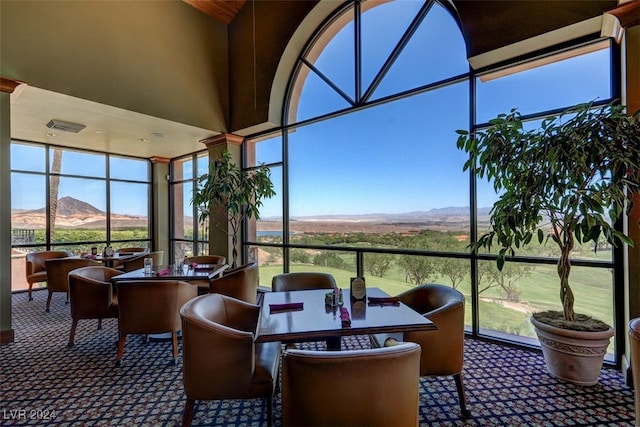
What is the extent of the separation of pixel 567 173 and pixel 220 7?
5967 mm

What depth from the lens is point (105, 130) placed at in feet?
18.3

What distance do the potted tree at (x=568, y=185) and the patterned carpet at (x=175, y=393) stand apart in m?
0.33

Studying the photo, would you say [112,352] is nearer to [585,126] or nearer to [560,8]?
[585,126]

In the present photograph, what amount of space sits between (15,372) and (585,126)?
5343mm

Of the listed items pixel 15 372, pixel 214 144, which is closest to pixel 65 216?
pixel 214 144

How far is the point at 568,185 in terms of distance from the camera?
2.38 meters

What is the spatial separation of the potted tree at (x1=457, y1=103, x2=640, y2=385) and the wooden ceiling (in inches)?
198

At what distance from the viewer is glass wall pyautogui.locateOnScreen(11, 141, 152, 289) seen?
20.2 feet

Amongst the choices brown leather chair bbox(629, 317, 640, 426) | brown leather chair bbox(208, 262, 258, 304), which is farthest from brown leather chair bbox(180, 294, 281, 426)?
brown leather chair bbox(629, 317, 640, 426)

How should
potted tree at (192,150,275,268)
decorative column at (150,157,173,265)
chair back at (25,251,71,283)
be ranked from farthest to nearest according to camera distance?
decorative column at (150,157,173,265) < chair back at (25,251,71,283) < potted tree at (192,150,275,268)

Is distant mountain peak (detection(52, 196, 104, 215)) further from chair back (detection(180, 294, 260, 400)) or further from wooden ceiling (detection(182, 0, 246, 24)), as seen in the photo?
chair back (detection(180, 294, 260, 400))

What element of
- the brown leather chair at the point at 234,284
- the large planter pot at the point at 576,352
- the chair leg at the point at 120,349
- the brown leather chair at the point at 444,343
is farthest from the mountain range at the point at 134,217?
the chair leg at the point at 120,349

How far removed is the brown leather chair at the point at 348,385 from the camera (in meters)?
1.28

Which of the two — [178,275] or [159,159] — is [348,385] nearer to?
[178,275]
